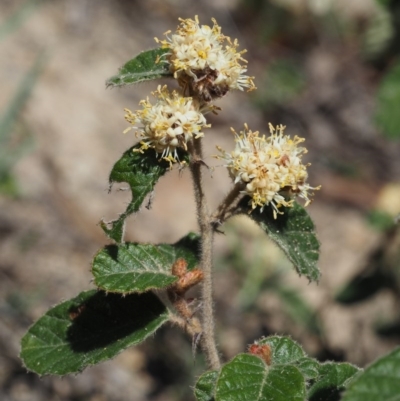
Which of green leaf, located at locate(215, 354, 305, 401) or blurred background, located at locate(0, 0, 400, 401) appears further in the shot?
blurred background, located at locate(0, 0, 400, 401)

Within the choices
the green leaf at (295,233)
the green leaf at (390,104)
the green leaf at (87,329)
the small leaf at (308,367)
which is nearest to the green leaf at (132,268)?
the green leaf at (87,329)

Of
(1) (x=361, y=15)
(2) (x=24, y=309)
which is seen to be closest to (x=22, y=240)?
(2) (x=24, y=309)

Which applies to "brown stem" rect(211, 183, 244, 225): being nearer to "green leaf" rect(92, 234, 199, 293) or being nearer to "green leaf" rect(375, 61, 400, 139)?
"green leaf" rect(92, 234, 199, 293)

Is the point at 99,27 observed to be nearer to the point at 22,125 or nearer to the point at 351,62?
the point at 22,125

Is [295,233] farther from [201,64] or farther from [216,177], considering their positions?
[216,177]

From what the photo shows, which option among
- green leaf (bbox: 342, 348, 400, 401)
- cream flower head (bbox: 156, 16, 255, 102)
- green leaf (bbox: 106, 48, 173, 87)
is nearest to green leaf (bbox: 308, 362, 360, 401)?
green leaf (bbox: 342, 348, 400, 401)

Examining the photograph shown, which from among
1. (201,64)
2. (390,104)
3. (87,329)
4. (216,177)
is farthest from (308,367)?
(216,177)

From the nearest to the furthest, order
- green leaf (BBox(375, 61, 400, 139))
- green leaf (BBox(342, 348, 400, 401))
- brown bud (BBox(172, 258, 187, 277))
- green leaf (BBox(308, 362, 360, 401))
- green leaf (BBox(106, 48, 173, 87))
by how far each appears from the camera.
Result: green leaf (BBox(342, 348, 400, 401)) < green leaf (BBox(308, 362, 360, 401)) < green leaf (BBox(106, 48, 173, 87)) < brown bud (BBox(172, 258, 187, 277)) < green leaf (BBox(375, 61, 400, 139))

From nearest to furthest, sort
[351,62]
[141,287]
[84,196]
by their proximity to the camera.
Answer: [141,287], [84,196], [351,62]
